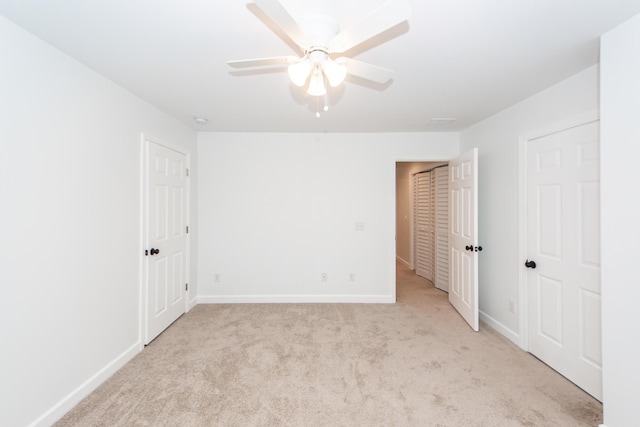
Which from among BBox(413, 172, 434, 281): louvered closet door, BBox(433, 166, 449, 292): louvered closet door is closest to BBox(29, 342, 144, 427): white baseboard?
BBox(433, 166, 449, 292): louvered closet door

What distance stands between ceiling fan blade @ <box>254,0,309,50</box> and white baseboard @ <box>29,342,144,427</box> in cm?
260

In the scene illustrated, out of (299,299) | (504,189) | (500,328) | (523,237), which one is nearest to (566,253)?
(523,237)

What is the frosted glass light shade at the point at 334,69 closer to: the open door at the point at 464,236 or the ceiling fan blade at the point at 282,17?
the ceiling fan blade at the point at 282,17

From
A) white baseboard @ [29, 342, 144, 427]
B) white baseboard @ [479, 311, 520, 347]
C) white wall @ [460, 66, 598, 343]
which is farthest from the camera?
Result: white baseboard @ [479, 311, 520, 347]

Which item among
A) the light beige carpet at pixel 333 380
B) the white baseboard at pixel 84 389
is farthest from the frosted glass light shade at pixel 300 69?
the white baseboard at pixel 84 389

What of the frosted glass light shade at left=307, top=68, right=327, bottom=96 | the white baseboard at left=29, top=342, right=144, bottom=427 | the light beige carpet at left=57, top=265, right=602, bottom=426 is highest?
the frosted glass light shade at left=307, top=68, right=327, bottom=96

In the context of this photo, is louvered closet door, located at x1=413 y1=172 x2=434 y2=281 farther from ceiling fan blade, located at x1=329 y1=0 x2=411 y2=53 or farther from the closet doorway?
ceiling fan blade, located at x1=329 y1=0 x2=411 y2=53

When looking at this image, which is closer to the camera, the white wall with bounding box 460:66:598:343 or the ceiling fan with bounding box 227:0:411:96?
the ceiling fan with bounding box 227:0:411:96

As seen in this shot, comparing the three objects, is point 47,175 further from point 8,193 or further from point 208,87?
point 208,87

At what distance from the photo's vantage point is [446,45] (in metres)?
1.68

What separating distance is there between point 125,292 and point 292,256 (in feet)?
Answer: 6.40

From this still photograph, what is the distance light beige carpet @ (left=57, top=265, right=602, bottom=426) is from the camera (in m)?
1.76

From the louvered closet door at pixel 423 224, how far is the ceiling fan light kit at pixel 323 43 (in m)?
3.86

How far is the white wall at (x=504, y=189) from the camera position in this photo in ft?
7.53
